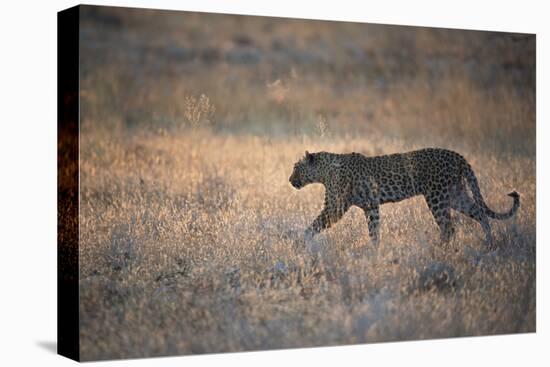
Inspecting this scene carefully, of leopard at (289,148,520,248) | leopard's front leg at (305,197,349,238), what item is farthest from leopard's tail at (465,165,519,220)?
leopard's front leg at (305,197,349,238)

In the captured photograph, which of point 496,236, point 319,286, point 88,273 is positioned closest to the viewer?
point 88,273

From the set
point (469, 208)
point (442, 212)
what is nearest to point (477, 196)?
point (469, 208)

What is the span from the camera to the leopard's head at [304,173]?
11.0 metres

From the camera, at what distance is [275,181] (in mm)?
10922

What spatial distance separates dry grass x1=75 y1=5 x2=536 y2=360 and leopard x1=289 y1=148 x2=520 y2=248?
88 millimetres

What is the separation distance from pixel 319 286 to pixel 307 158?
1138 millimetres

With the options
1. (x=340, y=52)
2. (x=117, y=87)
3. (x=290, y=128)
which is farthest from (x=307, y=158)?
(x=117, y=87)

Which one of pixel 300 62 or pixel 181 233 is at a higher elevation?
pixel 300 62

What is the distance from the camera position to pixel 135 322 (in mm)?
10211

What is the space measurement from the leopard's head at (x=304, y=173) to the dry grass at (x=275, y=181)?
97mm

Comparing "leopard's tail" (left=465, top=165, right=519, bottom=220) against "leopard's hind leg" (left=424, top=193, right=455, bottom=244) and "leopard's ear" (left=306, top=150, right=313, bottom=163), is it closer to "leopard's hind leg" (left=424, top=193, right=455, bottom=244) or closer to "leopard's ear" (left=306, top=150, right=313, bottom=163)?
"leopard's hind leg" (left=424, top=193, right=455, bottom=244)

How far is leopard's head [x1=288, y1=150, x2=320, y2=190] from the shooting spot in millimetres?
10969

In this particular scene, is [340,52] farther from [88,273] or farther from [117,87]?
[88,273]

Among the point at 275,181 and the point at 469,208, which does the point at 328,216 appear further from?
the point at 469,208
